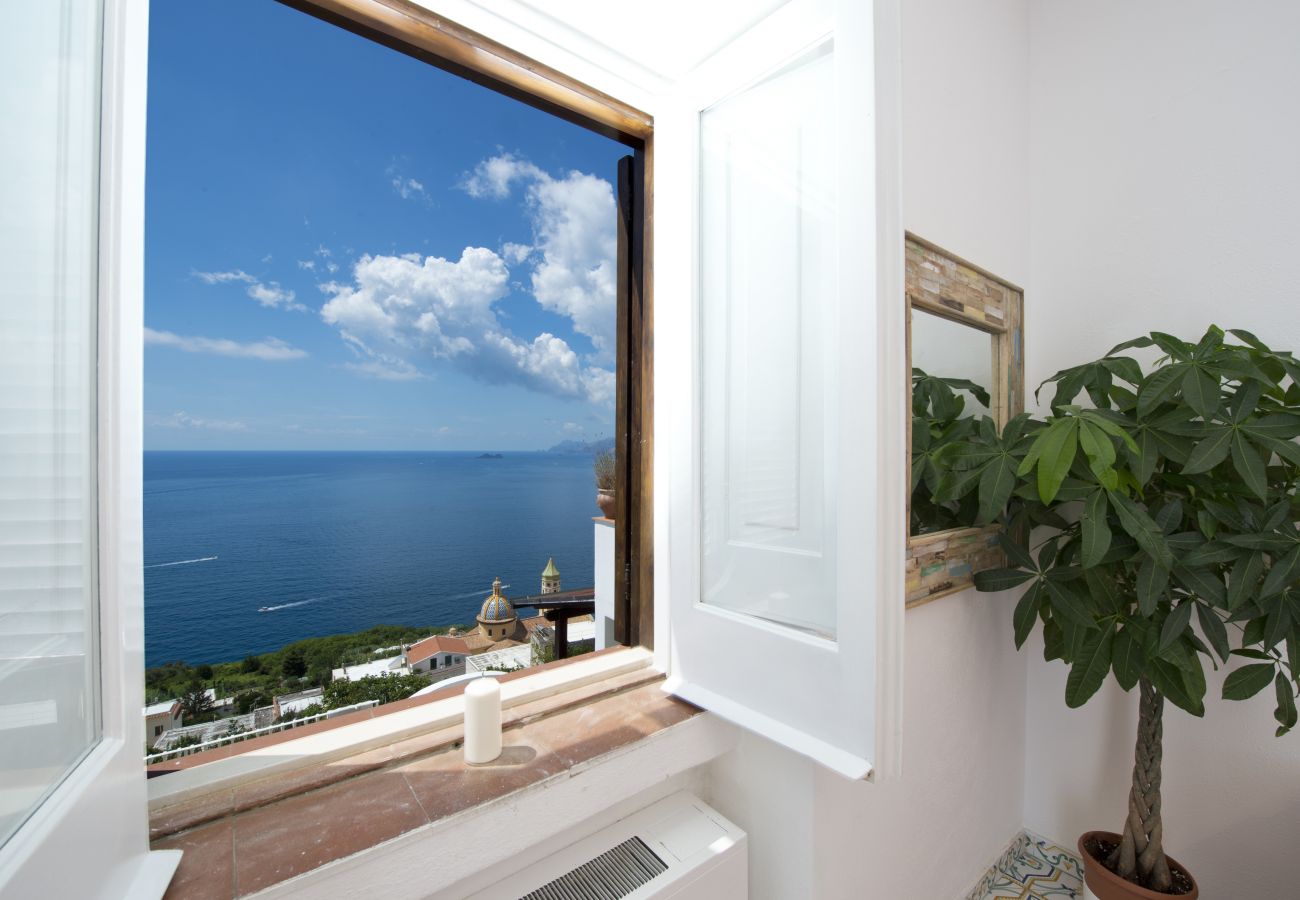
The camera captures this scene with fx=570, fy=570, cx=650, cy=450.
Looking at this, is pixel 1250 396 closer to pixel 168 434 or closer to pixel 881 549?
pixel 881 549

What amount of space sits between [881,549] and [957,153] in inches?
48.6

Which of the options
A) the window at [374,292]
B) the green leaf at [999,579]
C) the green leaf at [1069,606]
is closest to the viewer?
the green leaf at [1069,606]

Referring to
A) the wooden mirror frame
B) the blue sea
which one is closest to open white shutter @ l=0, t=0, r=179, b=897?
the blue sea

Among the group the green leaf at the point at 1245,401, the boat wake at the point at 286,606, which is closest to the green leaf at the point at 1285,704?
the green leaf at the point at 1245,401

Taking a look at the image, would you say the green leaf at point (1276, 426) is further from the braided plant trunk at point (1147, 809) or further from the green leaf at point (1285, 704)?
the braided plant trunk at point (1147, 809)

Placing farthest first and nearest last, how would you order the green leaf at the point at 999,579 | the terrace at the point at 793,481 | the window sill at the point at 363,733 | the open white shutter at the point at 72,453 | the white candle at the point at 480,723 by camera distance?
1. the green leaf at the point at 999,579
2. the white candle at the point at 480,723
3. the window sill at the point at 363,733
4. the terrace at the point at 793,481
5. the open white shutter at the point at 72,453

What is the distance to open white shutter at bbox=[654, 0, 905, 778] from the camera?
3.02ft

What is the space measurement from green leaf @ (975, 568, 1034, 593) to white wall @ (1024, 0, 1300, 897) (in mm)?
627

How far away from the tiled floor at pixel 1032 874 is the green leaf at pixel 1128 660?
2.71 ft

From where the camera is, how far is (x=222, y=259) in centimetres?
322

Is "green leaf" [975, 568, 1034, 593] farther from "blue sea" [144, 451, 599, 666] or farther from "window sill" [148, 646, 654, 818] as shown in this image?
"blue sea" [144, 451, 599, 666]

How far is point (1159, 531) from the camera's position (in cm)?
127

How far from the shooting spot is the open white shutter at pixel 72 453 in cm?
48

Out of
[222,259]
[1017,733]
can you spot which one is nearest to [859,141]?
[1017,733]
